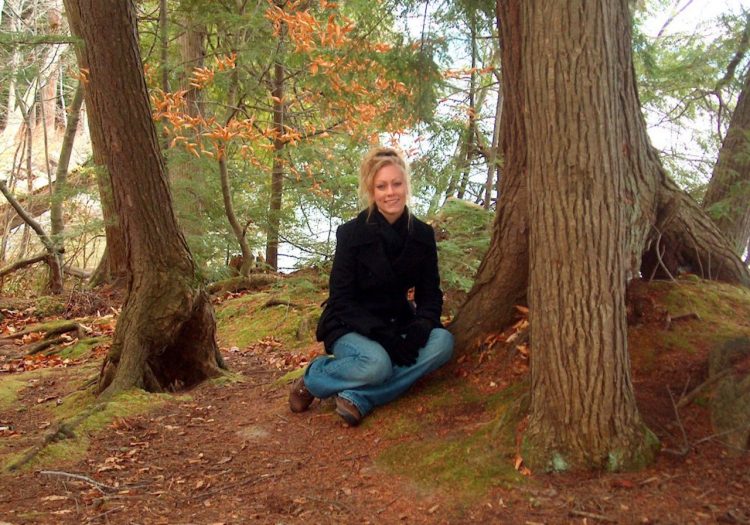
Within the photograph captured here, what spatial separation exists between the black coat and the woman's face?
0.13 metres

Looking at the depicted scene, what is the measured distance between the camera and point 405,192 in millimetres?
3957

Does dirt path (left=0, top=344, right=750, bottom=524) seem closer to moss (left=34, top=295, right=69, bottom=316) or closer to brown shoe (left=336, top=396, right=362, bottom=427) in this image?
brown shoe (left=336, top=396, right=362, bottom=427)

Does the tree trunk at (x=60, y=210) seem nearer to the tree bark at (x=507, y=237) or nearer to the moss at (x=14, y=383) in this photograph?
the moss at (x=14, y=383)

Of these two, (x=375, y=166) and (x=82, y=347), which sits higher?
(x=375, y=166)

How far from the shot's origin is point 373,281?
398cm

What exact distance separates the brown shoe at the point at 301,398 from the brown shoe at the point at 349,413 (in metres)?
0.47

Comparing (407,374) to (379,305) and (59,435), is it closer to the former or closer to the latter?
(379,305)

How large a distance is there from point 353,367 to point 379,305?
47 cm

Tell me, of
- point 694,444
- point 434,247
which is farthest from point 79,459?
point 694,444

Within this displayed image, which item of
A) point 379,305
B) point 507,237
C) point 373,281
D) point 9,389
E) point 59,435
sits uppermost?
point 507,237

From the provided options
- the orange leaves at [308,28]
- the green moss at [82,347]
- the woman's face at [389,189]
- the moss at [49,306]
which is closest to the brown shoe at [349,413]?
the woman's face at [389,189]

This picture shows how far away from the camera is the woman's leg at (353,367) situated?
3.82 m

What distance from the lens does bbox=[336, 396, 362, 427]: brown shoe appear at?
380 cm

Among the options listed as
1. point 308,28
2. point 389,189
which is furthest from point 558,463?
point 308,28
